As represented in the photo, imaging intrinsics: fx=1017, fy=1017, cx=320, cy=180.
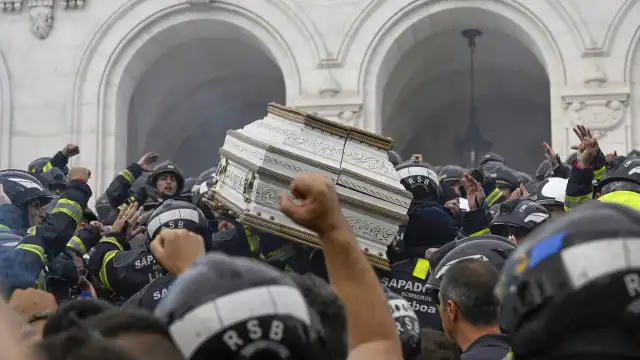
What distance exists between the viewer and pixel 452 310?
3855 mm

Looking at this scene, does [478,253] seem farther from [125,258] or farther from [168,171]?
[168,171]

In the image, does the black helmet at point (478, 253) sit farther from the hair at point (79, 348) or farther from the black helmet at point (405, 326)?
the hair at point (79, 348)

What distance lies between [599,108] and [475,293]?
36.8ft

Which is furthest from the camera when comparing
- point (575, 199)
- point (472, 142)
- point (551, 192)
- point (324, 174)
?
point (472, 142)

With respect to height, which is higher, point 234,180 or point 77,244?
point 234,180

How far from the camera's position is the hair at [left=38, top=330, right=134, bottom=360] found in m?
1.62

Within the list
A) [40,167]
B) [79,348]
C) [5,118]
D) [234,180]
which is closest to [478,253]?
[234,180]

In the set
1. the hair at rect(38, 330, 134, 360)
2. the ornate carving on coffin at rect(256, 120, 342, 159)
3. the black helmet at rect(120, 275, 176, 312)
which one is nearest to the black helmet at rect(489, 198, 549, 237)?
the ornate carving on coffin at rect(256, 120, 342, 159)

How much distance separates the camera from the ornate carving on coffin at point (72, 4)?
15.9m

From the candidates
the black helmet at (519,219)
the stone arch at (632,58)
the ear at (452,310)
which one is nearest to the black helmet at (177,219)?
the black helmet at (519,219)

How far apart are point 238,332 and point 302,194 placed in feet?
1.50

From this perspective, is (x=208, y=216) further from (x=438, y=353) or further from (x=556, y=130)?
(x=556, y=130)

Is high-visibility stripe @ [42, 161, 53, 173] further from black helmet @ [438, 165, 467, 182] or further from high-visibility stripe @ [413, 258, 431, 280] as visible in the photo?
high-visibility stripe @ [413, 258, 431, 280]

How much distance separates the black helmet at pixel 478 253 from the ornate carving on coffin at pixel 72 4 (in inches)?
484
